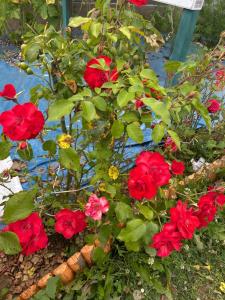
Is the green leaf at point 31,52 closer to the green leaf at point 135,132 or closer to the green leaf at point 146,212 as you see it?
the green leaf at point 135,132

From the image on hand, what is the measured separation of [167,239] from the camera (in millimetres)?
1194

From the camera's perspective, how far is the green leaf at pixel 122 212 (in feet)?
4.21

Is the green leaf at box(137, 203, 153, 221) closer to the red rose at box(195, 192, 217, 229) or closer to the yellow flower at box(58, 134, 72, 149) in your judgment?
the red rose at box(195, 192, 217, 229)

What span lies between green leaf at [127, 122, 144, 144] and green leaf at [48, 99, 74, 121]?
21 cm

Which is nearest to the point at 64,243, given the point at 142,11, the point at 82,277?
the point at 82,277

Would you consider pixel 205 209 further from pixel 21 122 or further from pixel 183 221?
pixel 21 122

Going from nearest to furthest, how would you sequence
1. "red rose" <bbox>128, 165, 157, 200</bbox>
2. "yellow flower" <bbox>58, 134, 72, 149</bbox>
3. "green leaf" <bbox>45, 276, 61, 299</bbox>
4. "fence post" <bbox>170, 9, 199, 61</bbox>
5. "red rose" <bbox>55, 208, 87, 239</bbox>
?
1. "red rose" <bbox>128, 165, 157, 200</bbox>
2. "yellow flower" <bbox>58, 134, 72, 149</bbox>
3. "red rose" <bbox>55, 208, 87, 239</bbox>
4. "green leaf" <bbox>45, 276, 61, 299</bbox>
5. "fence post" <bbox>170, 9, 199, 61</bbox>

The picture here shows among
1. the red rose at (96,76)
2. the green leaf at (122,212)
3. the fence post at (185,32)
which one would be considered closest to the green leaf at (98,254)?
the green leaf at (122,212)

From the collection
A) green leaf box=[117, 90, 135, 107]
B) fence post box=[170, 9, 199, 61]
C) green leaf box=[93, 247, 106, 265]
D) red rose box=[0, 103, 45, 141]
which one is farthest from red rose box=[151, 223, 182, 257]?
fence post box=[170, 9, 199, 61]

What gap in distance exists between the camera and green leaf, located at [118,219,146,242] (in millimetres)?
1243

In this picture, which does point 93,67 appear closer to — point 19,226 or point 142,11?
point 19,226

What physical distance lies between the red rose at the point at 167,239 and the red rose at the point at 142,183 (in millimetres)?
254

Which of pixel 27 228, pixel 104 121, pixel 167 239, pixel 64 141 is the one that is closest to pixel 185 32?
pixel 104 121

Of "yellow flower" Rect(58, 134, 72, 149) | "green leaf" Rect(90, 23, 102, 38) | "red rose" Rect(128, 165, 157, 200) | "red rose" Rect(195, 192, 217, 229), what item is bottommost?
"red rose" Rect(195, 192, 217, 229)
